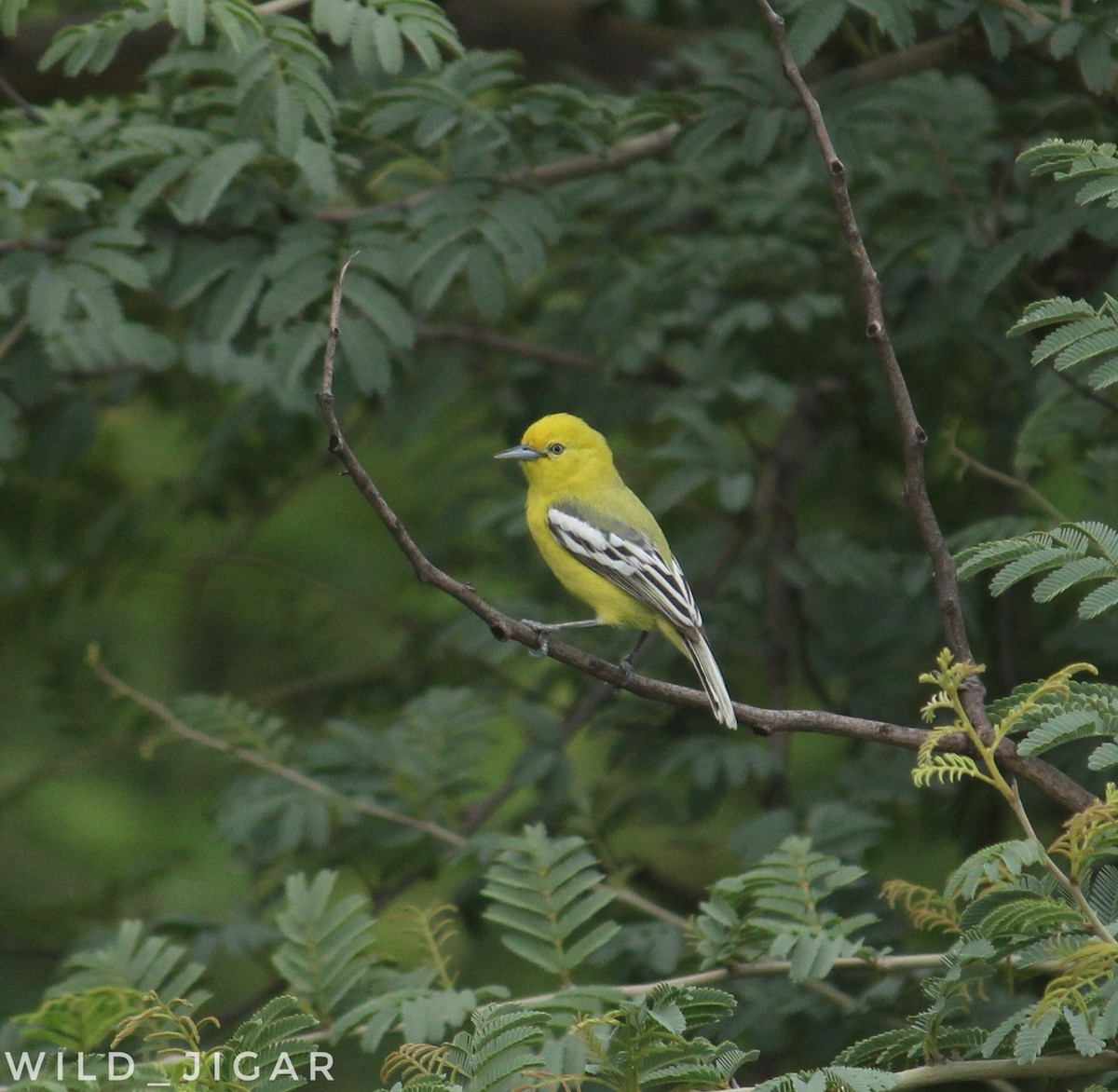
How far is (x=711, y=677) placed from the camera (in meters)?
3.83

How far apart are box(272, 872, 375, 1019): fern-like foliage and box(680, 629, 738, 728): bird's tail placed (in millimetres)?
977

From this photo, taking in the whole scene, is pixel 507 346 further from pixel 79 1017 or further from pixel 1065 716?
pixel 1065 716

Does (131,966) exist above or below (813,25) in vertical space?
below

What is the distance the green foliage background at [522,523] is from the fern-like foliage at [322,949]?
0.01 m

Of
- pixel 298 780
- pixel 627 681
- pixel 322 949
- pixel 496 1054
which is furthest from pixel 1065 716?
pixel 298 780

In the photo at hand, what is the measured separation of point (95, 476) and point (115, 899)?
6.97ft

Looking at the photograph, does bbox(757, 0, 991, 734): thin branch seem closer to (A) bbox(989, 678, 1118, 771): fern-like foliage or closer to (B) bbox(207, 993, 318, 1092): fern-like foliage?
(A) bbox(989, 678, 1118, 771): fern-like foliage

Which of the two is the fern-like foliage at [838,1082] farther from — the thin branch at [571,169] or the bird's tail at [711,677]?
the thin branch at [571,169]

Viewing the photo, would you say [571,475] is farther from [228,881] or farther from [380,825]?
[228,881]

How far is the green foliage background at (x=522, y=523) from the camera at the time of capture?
3189mm

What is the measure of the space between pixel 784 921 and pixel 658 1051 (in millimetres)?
747

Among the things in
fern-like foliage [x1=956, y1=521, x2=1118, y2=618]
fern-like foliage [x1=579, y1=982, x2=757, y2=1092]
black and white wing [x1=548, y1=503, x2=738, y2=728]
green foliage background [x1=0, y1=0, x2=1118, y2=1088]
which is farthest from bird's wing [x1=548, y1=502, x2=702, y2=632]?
fern-like foliage [x1=579, y1=982, x2=757, y2=1092]

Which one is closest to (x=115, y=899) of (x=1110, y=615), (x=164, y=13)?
(x=164, y=13)

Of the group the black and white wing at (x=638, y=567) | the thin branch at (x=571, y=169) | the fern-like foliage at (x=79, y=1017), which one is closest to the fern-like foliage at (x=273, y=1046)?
the fern-like foliage at (x=79, y=1017)
